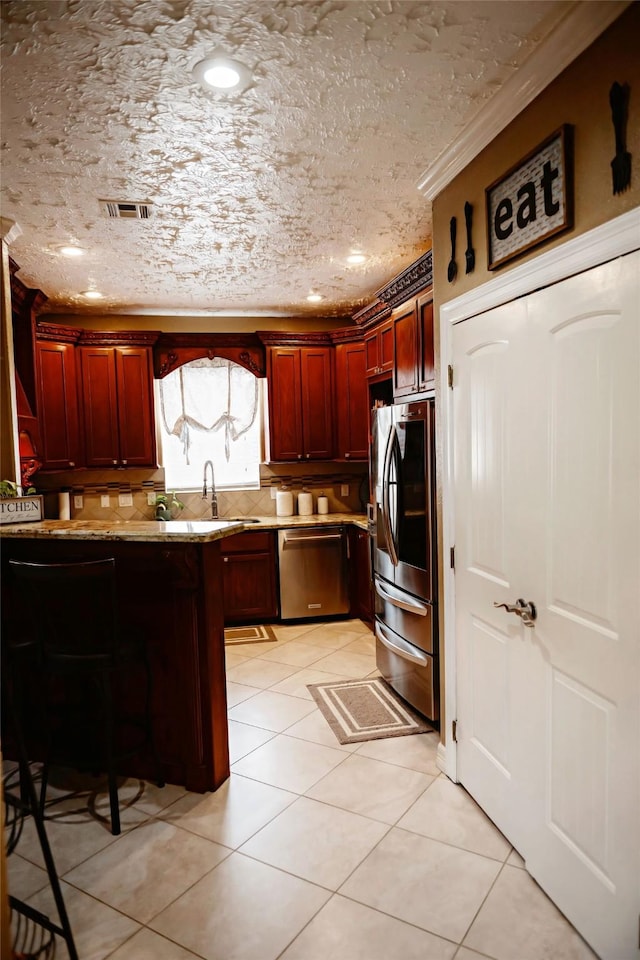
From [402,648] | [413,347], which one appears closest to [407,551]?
[402,648]

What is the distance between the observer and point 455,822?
2.43 metres

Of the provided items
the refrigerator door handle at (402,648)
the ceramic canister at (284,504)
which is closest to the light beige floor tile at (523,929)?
the refrigerator door handle at (402,648)

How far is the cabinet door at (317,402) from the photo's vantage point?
17.7 ft

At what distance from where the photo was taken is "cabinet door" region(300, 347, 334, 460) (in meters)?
5.38

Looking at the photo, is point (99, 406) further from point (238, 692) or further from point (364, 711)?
point (364, 711)

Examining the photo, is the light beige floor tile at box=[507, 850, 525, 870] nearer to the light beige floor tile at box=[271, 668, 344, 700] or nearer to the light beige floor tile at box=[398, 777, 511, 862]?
the light beige floor tile at box=[398, 777, 511, 862]

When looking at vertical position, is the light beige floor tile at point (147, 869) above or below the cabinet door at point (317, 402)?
below

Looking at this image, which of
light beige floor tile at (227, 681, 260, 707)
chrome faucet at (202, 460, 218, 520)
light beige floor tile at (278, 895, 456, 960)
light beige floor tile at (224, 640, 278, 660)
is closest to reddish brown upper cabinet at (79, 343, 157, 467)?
chrome faucet at (202, 460, 218, 520)

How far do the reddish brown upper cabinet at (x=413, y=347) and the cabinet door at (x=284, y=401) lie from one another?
5.18 feet

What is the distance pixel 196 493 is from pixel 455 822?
12.5ft

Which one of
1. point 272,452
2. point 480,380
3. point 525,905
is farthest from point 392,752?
point 272,452

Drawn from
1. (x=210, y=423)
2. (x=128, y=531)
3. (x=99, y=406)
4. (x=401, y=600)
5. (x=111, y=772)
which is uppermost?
(x=99, y=406)

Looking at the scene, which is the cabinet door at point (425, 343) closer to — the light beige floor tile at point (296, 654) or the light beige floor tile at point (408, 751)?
the light beige floor tile at point (408, 751)

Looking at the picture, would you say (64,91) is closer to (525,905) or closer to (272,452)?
(525,905)
